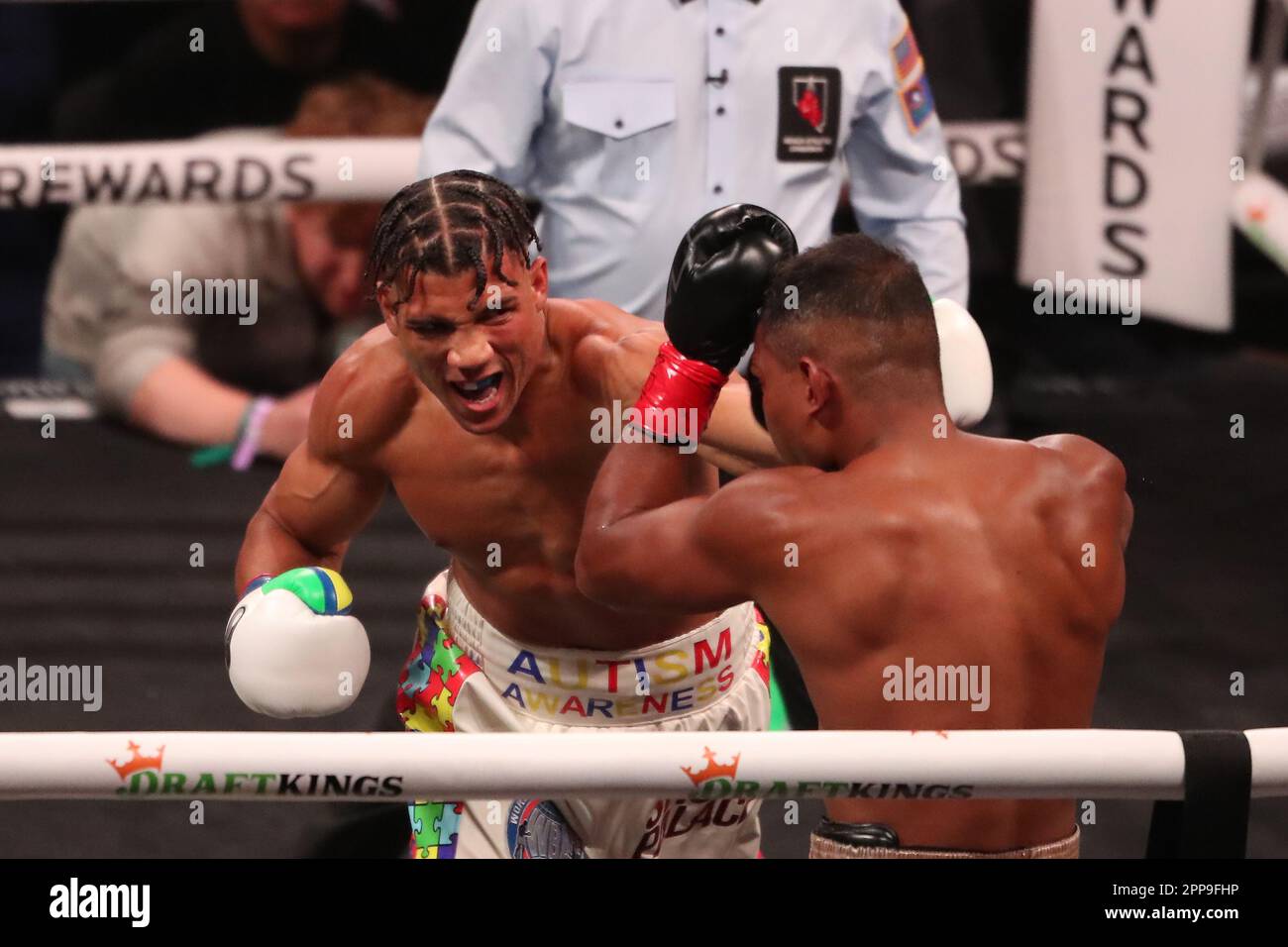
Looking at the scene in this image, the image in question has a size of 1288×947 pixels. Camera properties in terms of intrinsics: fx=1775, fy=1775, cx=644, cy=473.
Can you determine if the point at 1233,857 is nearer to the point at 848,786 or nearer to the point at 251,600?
the point at 848,786

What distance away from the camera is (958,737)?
1.70 meters

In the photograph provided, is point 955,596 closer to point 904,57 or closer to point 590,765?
point 590,765

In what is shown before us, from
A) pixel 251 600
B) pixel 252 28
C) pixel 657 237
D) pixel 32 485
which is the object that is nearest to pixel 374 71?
pixel 252 28

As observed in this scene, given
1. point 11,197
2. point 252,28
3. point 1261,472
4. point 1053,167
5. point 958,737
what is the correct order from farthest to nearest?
point 252,28 < point 1261,472 < point 1053,167 < point 11,197 < point 958,737

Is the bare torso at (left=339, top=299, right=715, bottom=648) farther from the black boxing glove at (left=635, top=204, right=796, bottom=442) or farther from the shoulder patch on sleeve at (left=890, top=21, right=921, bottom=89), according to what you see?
the shoulder patch on sleeve at (left=890, top=21, right=921, bottom=89)

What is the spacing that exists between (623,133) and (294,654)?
1.73 m

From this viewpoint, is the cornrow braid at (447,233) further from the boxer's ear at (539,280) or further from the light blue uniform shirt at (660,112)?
the light blue uniform shirt at (660,112)

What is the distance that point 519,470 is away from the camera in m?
2.32

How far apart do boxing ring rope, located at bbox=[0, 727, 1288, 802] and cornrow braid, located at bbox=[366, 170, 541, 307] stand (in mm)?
643

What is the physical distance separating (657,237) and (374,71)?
2.19 m

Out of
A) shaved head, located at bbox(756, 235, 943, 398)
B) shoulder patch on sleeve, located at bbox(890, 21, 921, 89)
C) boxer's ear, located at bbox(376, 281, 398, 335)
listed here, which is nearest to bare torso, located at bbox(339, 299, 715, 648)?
boxer's ear, located at bbox(376, 281, 398, 335)

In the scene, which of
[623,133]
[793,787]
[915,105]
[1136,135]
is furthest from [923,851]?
[1136,135]

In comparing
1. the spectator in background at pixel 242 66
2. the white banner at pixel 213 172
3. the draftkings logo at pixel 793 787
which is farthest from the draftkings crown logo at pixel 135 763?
the spectator in background at pixel 242 66

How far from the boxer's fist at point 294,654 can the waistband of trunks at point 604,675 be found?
38cm
